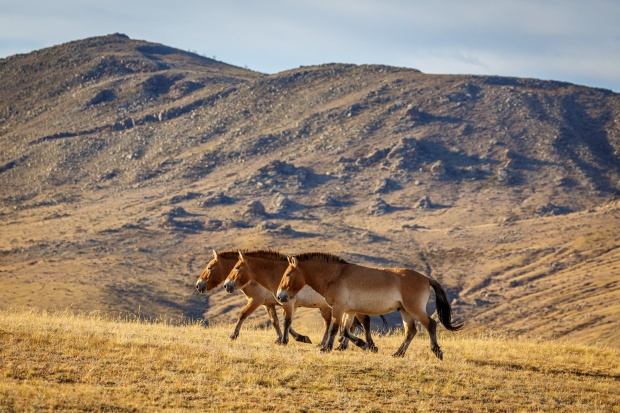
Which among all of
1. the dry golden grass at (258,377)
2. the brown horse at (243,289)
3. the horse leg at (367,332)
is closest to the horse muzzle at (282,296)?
the dry golden grass at (258,377)

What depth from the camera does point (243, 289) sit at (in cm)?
1992

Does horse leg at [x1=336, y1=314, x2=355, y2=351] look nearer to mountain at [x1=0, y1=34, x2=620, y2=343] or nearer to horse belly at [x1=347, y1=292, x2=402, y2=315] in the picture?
horse belly at [x1=347, y1=292, x2=402, y2=315]

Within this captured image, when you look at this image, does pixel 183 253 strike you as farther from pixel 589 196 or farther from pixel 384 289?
pixel 384 289

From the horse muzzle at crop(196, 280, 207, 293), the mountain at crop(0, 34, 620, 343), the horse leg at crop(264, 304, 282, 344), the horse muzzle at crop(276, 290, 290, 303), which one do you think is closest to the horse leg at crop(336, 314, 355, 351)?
the horse leg at crop(264, 304, 282, 344)

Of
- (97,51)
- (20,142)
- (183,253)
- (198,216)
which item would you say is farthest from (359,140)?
(97,51)

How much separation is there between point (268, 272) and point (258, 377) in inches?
222

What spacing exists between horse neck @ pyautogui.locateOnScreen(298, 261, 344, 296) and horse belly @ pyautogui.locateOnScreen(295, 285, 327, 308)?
0.66 meters

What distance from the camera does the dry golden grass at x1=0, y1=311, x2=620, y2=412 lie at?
1298cm

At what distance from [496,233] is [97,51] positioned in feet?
428

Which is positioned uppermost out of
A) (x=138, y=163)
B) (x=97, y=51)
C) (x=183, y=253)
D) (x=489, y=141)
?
(x=97, y=51)

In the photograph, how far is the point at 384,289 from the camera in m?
17.9

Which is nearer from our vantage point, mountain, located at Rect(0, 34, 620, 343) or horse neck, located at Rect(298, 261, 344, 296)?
horse neck, located at Rect(298, 261, 344, 296)

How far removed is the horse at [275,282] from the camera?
1900cm

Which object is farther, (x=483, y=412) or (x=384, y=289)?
(x=384, y=289)
